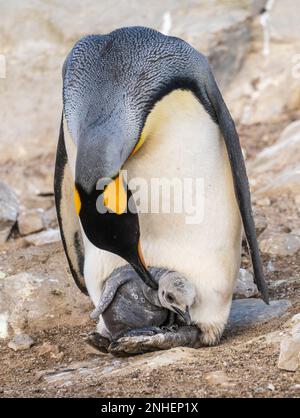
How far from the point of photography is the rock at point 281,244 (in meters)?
4.96

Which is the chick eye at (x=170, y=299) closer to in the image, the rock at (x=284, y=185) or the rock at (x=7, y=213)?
the rock at (x=7, y=213)

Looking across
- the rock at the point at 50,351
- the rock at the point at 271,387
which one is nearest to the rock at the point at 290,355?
the rock at the point at 271,387

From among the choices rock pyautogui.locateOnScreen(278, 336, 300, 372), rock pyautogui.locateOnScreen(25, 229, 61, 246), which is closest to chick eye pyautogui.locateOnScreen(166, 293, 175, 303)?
rock pyautogui.locateOnScreen(278, 336, 300, 372)

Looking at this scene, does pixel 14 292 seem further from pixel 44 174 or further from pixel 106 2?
pixel 106 2

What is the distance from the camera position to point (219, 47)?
732 cm

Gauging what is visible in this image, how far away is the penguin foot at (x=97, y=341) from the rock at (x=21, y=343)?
21.7 inches

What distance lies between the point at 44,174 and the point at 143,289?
3171 mm

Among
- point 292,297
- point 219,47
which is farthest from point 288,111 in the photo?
point 292,297

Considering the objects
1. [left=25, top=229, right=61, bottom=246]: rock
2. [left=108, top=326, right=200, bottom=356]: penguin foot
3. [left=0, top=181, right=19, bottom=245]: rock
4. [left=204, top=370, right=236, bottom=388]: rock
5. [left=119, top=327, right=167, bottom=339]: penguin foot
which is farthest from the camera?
[left=0, top=181, right=19, bottom=245]: rock

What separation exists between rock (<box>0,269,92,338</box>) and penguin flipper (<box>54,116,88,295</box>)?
0.44 feet

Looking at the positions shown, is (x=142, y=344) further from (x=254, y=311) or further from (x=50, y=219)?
(x=50, y=219)

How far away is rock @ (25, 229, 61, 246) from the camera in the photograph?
5215mm

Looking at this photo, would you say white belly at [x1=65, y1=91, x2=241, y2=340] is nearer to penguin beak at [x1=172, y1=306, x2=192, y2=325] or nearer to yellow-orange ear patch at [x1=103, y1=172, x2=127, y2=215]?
penguin beak at [x1=172, y1=306, x2=192, y2=325]

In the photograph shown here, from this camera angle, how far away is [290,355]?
300cm
